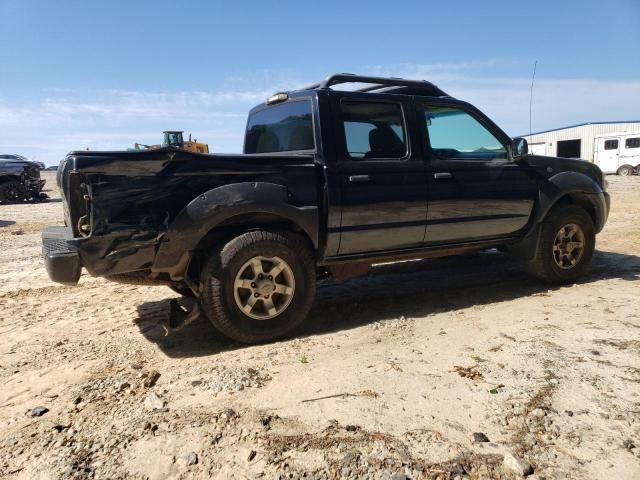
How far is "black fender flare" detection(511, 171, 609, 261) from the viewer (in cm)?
507

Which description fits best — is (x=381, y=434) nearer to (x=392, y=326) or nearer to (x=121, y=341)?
(x=392, y=326)

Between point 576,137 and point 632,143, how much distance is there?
10742mm

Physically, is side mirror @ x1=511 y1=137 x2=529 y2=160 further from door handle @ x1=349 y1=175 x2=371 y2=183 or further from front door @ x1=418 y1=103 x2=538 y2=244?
door handle @ x1=349 y1=175 x2=371 y2=183

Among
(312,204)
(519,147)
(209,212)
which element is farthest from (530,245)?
(209,212)

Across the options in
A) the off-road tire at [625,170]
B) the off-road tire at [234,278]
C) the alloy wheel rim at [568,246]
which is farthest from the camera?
the off-road tire at [625,170]

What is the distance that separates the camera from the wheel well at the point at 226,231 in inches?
147

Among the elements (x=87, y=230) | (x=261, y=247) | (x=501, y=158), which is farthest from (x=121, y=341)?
(x=501, y=158)

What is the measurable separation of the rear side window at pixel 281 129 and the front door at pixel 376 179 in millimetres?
298

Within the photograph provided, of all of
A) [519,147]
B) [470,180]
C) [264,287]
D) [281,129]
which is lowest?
[264,287]

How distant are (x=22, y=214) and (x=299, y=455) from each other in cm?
1553

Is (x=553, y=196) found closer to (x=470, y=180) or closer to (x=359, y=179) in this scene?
(x=470, y=180)

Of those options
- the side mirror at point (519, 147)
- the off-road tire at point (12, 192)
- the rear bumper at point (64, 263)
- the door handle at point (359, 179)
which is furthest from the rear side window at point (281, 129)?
the off-road tire at point (12, 192)

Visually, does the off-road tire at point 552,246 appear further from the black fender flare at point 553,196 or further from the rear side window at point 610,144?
the rear side window at point 610,144

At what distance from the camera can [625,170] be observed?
2805 centimetres
